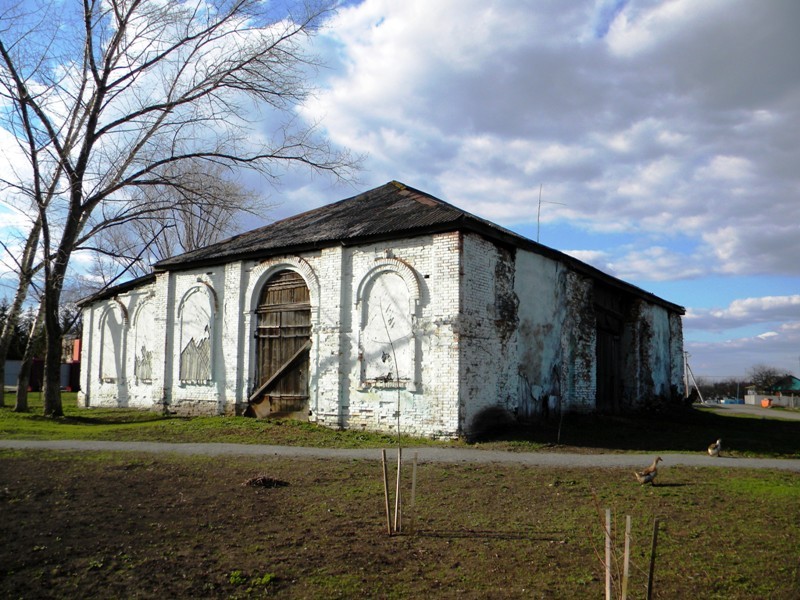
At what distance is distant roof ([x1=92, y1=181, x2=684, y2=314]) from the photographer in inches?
533

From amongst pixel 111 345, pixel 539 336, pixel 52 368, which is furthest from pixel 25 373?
pixel 539 336

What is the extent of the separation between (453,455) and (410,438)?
2.21 meters

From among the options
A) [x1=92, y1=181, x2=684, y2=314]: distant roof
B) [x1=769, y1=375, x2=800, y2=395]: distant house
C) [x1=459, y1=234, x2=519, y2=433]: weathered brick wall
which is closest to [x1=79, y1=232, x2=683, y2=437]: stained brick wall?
[x1=459, y1=234, x2=519, y2=433]: weathered brick wall

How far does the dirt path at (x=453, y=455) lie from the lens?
1028 cm

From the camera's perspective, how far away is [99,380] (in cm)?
2105

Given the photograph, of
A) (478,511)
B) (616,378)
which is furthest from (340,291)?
(616,378)

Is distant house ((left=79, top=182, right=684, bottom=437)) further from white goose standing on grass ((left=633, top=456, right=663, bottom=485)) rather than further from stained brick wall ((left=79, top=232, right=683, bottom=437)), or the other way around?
white goose standing on grass ((left=633, top=456, right=663, bottom=485))

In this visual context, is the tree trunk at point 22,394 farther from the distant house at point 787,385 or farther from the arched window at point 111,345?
the distant house at point 787,385

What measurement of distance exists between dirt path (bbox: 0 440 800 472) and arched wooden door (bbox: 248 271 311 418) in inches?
147

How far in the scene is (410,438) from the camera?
12.9m

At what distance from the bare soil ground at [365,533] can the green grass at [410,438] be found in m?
3.51

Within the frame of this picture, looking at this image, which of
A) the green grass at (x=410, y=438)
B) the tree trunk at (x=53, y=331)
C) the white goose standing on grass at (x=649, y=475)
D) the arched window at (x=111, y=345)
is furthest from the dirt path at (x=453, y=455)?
the arched window at (x=111, y=345)

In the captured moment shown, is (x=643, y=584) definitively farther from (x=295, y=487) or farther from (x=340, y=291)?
(x=340, y=291)

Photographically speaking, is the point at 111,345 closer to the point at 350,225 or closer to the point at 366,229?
the point at 350,225
